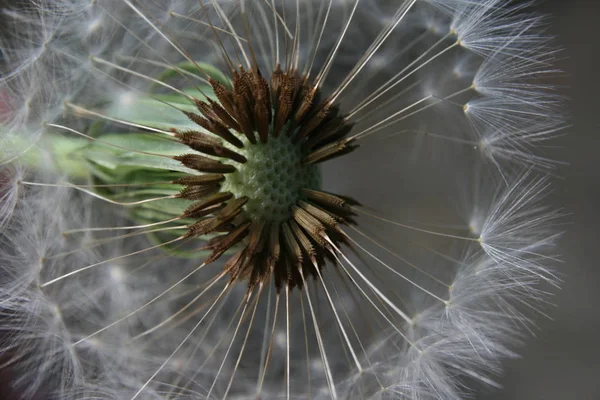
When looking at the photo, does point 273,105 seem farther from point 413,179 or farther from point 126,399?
point 413,179

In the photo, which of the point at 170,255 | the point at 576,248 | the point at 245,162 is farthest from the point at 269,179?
the point at 576,248

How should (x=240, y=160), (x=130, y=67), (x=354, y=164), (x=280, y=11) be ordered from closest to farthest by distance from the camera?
(x=240, y=160), (x=130, y=67), (x=280, y=11), (x=354, y=164)

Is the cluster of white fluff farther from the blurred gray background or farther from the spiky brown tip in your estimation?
the blurred gray background

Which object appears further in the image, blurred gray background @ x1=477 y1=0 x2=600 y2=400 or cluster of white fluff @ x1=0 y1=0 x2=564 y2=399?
blurred gray background @ x1=477 y1=0 x2=600 y2=400

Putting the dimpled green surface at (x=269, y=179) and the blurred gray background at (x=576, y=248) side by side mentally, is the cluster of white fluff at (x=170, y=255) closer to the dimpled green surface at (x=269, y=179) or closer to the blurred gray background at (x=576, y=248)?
the dimpled green surface at (x=269, y=179)

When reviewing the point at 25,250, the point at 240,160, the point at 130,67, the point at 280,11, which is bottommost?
the point at 25,250

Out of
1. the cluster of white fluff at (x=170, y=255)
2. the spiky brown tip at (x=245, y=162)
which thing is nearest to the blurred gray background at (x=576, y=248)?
the cluster of white fluff at (x=170, y=255)

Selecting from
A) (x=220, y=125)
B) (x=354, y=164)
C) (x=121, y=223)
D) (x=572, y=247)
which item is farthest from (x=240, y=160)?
(x=572, y=247)

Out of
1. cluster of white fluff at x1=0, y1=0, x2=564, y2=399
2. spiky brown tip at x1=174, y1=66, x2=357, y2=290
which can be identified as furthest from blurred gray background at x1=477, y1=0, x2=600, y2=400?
spiky brown tip at x1=174, y1=66, x2=357, y2=290
